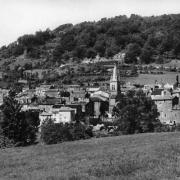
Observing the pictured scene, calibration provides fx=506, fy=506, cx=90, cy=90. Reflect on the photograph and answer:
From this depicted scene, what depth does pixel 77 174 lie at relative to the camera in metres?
14.3

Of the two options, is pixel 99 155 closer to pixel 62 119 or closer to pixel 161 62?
pixel 62 119

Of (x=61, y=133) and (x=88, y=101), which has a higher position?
(x=88, y=101)

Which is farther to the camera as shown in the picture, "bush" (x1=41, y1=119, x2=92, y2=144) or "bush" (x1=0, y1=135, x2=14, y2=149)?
"bush" (x1=41, y1=119, x2=92, y2=144)

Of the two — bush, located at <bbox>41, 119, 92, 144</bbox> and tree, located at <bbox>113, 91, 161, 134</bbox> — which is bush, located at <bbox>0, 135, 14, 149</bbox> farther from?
tree, located at <bbox>113, 91, 161, 134</bbox>

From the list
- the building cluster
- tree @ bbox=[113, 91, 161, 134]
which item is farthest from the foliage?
the building cluster

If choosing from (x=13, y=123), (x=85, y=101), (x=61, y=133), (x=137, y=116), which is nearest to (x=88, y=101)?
(x=85, y=101)

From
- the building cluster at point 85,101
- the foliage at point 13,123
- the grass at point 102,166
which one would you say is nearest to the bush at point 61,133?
the foliage at point 13,123

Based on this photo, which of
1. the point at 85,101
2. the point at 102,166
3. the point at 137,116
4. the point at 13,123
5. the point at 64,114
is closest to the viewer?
the point at 102,166

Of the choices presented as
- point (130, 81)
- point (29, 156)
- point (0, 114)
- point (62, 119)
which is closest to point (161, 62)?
point (130, 81)

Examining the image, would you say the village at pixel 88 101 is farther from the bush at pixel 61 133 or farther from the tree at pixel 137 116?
the tree at pixel 137 116

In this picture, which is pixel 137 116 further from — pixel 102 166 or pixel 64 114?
pixel 64 114

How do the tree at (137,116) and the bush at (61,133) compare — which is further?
the bush at (61,133)

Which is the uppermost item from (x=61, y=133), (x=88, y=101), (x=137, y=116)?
(x=88, y=101)

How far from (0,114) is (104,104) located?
75.6m
